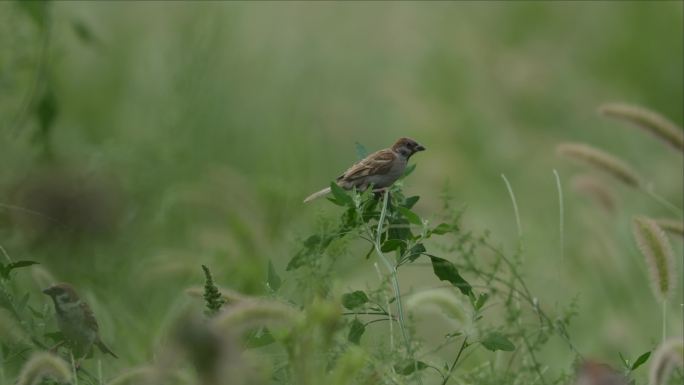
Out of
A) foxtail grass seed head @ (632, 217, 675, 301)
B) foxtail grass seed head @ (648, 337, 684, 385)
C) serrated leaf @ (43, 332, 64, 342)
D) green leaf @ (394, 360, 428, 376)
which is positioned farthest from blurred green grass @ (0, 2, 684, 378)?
foxtail grass seed head @ (648, 337, 684, 385)

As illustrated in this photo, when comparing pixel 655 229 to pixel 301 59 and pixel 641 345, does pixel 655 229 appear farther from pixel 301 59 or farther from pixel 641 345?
pixel 301 59

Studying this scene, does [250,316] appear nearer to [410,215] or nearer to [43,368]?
[43,368]

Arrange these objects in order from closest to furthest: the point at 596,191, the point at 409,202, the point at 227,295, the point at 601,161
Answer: the point at 227,295
the point at 409,202
the point at 601,161
the point at 596,191

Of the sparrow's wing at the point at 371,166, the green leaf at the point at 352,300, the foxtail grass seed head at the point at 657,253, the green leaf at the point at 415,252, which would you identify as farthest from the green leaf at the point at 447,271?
the foxtail grass seed head at the point at 657,253

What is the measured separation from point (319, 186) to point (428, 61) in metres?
1.43

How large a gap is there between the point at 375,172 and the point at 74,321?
61cm

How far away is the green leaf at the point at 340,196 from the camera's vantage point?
7.21ft

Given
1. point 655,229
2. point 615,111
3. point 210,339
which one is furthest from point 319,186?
point 210,339

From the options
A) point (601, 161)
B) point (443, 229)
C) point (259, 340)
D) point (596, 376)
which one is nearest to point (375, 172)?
point (443, 229)

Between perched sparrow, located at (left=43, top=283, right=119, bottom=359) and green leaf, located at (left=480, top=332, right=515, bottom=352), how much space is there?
64cm

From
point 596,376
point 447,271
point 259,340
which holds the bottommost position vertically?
point 596,376

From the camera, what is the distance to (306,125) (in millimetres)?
7328

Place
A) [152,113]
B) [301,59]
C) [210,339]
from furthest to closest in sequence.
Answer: [301,59]
[152,113]
[210,339]

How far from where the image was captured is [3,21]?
4.29 m
